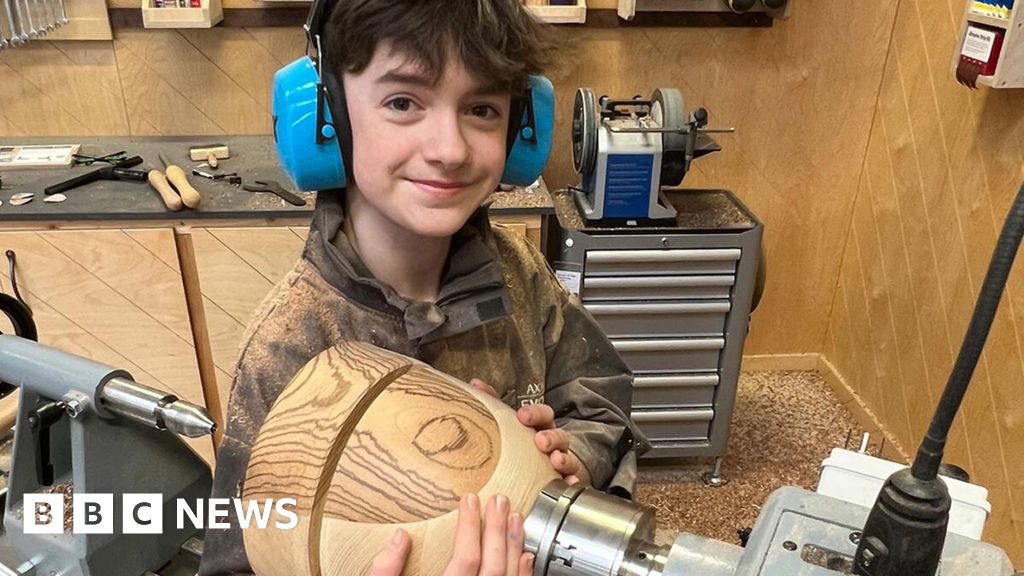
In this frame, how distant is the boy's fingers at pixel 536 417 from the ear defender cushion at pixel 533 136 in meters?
0.33

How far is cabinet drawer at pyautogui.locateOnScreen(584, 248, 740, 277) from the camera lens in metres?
2.11

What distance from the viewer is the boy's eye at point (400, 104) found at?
35.7 inches

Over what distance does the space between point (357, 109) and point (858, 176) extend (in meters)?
2.19

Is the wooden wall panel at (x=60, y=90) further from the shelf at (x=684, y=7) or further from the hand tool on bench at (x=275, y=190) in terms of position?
the shelf at (x=684, y=7)

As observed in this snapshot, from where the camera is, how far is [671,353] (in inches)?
89.3

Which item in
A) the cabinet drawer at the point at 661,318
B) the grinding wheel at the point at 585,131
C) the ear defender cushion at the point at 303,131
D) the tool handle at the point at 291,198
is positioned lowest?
the cabinet drawer at the point at 661,318

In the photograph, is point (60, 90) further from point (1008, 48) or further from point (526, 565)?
point (1008, 48)

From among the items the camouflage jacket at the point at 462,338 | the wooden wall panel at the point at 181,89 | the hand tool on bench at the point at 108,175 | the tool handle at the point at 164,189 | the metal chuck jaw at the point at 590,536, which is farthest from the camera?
the wooden wall panel at the point at 181,89

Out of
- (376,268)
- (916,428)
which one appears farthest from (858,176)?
(376,268)

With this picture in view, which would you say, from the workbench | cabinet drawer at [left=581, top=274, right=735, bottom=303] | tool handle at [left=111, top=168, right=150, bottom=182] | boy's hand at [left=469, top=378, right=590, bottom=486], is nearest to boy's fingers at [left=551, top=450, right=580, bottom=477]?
boy's hand at [left=469, top=378, right=590, bottom=486]

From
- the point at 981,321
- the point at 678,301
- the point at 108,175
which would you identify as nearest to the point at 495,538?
the point at 981,321

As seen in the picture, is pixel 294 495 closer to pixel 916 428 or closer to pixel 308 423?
pixel 308 423

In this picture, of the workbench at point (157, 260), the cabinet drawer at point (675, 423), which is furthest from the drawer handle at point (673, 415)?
the workbench at point (157, 260)

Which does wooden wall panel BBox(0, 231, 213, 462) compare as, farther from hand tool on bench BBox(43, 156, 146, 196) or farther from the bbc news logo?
the bbc news logo
